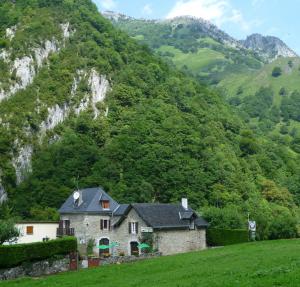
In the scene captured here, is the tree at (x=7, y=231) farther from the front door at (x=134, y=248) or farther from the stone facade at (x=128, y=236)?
the front door at (x=134, y=248)

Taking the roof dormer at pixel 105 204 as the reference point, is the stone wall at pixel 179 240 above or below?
below

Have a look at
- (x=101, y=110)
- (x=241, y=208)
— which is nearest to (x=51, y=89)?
(x=101, y=110)

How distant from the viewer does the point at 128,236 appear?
67.2 metres

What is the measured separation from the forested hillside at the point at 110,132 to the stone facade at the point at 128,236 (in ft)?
39.0

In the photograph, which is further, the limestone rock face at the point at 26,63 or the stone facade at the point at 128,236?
the limestone rock face at the point at 26,63

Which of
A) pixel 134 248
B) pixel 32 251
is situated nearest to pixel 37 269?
pixel 32 251

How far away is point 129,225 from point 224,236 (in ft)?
45.4

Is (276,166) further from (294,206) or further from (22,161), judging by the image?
(22,161)

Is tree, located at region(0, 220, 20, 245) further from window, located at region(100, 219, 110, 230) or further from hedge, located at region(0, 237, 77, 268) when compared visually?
window, located at region(100, 219, 110, 230)

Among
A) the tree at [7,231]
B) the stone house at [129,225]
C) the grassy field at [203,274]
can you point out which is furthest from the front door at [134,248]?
the grassy field at [203,274]

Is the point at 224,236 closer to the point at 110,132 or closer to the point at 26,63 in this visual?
the point at 110,132

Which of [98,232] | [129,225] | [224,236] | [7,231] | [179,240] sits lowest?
[179,240]

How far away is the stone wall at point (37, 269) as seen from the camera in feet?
147

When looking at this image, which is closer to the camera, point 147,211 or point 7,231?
point 7,231
